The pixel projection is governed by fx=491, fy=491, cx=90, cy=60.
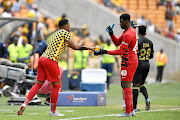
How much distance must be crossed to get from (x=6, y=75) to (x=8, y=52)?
3011 mm

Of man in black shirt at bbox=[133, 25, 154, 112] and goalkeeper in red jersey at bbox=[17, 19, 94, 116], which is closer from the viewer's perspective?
goalkeeper in red jersey at bbox=[17, 19, 94, 116]

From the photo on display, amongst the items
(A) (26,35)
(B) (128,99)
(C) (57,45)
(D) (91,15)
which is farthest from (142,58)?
(D) (91,15)

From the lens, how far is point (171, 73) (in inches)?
Answer: 1150

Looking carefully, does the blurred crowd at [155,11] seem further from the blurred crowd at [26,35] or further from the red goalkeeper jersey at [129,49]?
the red goalkeeper jersey at [129,49]

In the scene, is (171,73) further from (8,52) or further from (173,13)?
(8,52)

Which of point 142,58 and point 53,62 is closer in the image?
point 53,62

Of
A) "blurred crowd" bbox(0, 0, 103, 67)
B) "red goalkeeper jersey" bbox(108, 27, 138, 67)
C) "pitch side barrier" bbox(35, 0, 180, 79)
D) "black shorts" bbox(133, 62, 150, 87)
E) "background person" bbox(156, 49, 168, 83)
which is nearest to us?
"red goalkeeper jersey" bbox(108, 27, 138, 67)

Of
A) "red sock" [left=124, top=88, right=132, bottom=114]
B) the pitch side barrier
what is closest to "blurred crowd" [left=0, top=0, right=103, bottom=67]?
the pitch side barrier

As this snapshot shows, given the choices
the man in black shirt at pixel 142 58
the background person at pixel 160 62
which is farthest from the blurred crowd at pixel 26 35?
the man in black shirt at pixel 142 58

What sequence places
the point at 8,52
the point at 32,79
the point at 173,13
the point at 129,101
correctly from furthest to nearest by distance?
the point at 173,13 < the point at 8,52 < the point at 32,79 < the point at 129,101

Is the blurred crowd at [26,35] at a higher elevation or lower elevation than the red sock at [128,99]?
higher

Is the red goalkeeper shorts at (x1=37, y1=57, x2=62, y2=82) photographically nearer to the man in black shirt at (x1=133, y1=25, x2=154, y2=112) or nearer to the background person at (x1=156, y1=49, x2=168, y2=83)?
the man in black shirt at (x1=133, y1=25, x2=154, y2=112)

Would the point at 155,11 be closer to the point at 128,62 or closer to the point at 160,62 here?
the point at 160,62

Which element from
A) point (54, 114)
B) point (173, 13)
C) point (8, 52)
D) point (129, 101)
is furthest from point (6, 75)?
point (173, 13)
